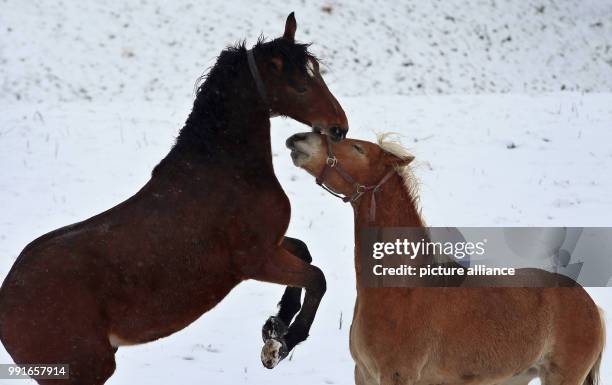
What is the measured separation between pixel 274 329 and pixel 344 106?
29.5ft

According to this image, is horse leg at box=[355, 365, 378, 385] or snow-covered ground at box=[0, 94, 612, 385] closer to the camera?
horse leg at box=[355, 365, 378, 385]

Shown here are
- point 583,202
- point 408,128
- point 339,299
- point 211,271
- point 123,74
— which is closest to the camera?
point 211,271

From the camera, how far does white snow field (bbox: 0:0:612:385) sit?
25.4 ft

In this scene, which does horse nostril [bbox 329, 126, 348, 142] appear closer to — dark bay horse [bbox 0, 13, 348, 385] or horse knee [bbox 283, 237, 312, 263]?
dark bay horse [bbox 0, 13, 348, 385]

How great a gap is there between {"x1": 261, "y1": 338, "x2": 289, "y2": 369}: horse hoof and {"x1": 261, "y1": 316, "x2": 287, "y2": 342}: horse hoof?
4 centimetres

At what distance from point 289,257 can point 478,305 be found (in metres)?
1.13

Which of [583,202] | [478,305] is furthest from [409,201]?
[583,202]

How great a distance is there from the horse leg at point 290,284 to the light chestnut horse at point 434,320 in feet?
0.88

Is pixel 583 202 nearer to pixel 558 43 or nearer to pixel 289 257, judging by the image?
pixel 289 257

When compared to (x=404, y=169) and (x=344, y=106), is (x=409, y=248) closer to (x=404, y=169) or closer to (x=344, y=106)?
(x=404, y=169)

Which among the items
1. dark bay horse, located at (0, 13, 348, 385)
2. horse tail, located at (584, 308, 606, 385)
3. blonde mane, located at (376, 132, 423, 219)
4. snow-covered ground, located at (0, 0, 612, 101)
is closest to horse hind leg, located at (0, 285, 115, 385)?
dark bay horse, located at (0, 13, 348, 385)

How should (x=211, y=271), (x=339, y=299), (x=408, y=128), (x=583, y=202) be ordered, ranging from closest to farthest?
(x=211, y=271) → (x=339, y=299) → (x=583, y=202) → (x=408, y=128)

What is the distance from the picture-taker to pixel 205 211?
489 cm

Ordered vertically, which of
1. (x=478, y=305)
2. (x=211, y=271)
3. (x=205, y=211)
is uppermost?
(x=205, y=211)
